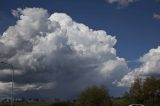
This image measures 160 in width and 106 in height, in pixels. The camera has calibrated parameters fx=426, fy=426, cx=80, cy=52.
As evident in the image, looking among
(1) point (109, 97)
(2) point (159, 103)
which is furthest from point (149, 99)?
(1) point (109, 97)

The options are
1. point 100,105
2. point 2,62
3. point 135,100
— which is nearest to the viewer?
point 2,62

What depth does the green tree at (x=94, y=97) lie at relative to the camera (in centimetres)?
16738

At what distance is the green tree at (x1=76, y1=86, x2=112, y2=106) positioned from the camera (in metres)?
167

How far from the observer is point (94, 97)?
557ft

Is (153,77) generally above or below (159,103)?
above

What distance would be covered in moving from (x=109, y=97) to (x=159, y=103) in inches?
942

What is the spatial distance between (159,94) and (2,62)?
7994cm

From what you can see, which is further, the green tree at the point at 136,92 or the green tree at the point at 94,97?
the green tree at the point at 94,97

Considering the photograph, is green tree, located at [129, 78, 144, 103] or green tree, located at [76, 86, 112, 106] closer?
green tree, located at [129, 78, 144, 103]

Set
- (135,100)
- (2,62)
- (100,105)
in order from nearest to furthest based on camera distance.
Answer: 1. (2,62)
2. (135,100)
3. (100,105)

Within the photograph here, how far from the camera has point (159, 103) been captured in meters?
154

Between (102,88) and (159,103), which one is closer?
(159,103)

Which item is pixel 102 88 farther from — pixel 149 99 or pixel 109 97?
pixel 149 99

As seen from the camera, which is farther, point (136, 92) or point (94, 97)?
point (94, 97)
